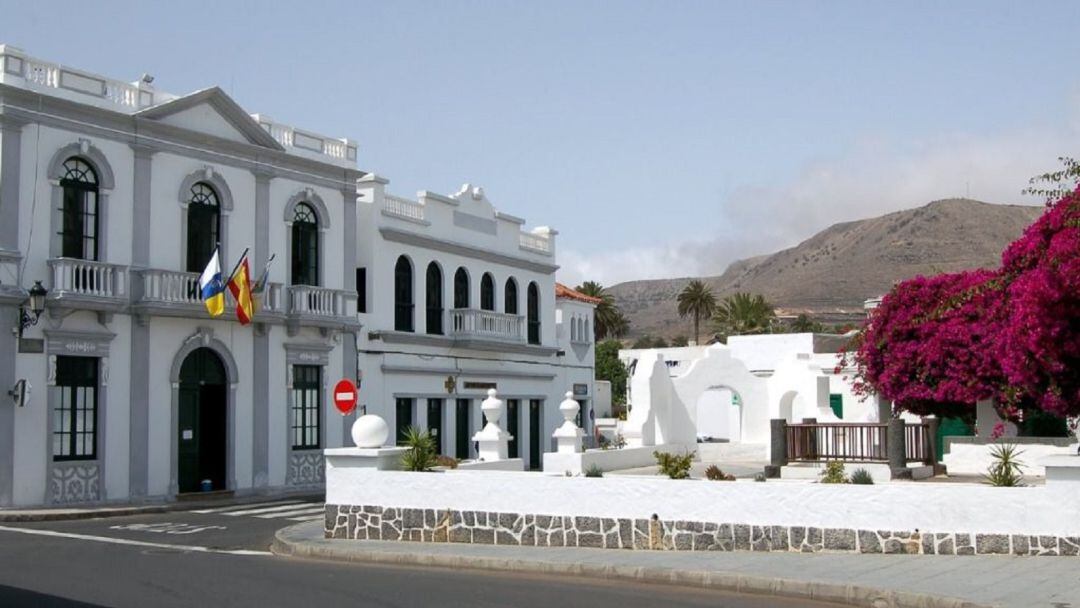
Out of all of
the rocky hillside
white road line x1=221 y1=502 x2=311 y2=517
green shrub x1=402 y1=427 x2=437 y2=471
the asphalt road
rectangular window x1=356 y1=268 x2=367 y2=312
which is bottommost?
white road line x1=221 y1=502 x2=311 y2=517

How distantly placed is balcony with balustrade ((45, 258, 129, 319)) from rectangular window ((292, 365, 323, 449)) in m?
5.90

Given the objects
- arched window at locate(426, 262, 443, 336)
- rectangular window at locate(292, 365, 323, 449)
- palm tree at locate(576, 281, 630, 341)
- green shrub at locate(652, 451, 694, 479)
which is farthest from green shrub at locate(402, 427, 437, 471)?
palm tree at locate(576, 281, 630, 341)

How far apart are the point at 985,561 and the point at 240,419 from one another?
64.9 ft

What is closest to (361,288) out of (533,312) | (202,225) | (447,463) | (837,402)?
(202,225)

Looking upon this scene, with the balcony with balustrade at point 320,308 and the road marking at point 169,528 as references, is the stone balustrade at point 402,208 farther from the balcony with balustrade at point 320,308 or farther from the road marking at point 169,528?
the road marking at point 169,528

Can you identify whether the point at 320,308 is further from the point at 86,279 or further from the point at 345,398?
the point at 345,398

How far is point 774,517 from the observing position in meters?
15.7

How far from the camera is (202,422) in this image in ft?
95.9

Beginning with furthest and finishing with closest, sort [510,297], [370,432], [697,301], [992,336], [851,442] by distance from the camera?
[697,301] < [510,297] < [992,336] < [851,442] < [370,432]

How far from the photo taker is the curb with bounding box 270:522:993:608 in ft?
40.1

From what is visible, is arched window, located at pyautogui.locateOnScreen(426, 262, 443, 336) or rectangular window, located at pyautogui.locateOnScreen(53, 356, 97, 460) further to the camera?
arched window, located at pyautogui.locateOnScreen(426, 262, 443, 336)

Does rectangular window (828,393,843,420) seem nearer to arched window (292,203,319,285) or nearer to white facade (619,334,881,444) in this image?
white facade (619,334,881,444)

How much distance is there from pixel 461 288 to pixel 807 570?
2494 centimetres

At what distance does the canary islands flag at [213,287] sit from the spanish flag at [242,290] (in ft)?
2.40
